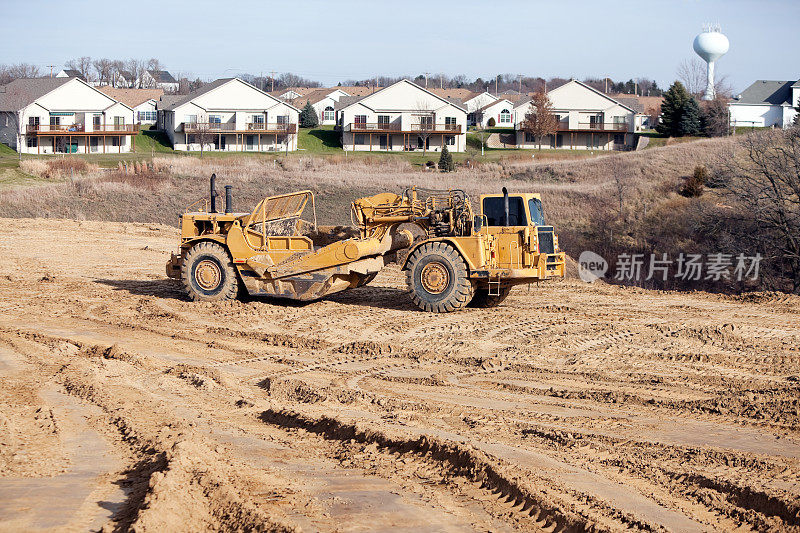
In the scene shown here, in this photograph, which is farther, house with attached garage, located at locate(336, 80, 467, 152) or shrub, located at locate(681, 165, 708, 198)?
house with attached garage, located at locate(336, 80, 467, 152)

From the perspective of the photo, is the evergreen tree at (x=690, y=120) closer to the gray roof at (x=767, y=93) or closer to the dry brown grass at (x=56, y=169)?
the gray roof at (x=767, y=93)

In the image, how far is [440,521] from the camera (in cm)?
623

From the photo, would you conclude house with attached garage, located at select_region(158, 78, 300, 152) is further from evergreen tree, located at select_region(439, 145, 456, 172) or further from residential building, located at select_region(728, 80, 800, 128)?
residential building, located at select_region(728, 80, 800, 128)

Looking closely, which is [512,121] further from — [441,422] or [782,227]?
[441,422]

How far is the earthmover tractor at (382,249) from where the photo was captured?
15.1m

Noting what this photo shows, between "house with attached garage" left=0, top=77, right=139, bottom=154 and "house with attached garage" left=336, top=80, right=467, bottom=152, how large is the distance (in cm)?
1755

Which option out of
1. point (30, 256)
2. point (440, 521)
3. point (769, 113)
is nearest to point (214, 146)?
point (30, 256)

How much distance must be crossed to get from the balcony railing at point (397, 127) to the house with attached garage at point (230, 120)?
17.1 feet

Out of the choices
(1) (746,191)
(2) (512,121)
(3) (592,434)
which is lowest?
(3) (592,434)

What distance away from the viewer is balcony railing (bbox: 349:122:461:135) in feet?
225

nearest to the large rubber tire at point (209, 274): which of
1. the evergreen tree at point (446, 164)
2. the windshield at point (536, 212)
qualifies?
the windshield at point (536, 212)

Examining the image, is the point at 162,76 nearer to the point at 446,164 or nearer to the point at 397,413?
the point at 446,164

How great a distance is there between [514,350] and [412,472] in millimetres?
5858

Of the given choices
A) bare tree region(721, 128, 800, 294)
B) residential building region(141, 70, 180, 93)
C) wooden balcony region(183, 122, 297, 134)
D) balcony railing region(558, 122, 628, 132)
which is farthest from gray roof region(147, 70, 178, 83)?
bare tree region(721, 128, 800, 294)
